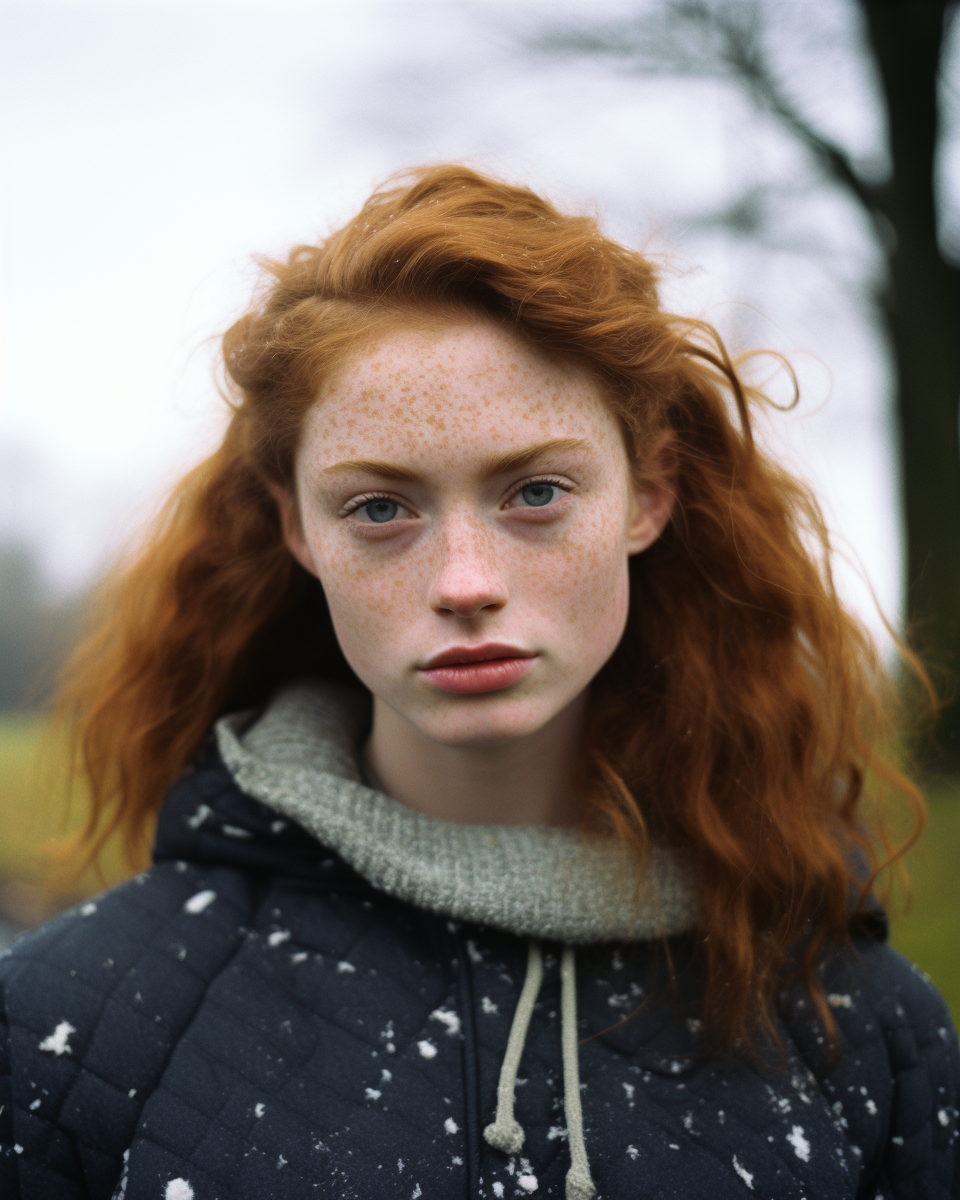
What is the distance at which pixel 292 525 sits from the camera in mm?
1677

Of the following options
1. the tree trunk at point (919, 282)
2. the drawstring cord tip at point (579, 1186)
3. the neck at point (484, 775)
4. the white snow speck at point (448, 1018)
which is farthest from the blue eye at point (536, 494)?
the tree trunk at point (919, 282)

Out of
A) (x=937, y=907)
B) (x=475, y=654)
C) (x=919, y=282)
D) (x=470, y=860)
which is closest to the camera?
(x=475, y=654)

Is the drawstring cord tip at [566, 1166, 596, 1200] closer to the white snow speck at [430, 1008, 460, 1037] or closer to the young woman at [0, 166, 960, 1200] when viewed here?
the young woman at [0, 166, 960, 1200]

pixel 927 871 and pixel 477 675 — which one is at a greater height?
pixel 477 675

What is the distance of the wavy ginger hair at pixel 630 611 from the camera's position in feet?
4.80

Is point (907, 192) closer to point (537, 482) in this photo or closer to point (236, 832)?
point (537, 482)

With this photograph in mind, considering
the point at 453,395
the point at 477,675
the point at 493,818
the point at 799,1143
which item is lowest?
the point at 799,1143

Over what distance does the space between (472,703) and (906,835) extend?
1.07 metres

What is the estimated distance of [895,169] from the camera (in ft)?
19.8

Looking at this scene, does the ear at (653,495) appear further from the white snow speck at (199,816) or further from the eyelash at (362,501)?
the white snow speck at (199,816)

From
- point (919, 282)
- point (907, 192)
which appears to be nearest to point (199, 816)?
point (919, 282)

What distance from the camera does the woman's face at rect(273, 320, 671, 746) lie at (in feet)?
4.58

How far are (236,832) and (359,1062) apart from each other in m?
0.40

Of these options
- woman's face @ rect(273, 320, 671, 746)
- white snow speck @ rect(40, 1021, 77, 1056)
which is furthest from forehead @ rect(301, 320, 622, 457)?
white snow speck @ rect(40, 1021, 77, 1056)
